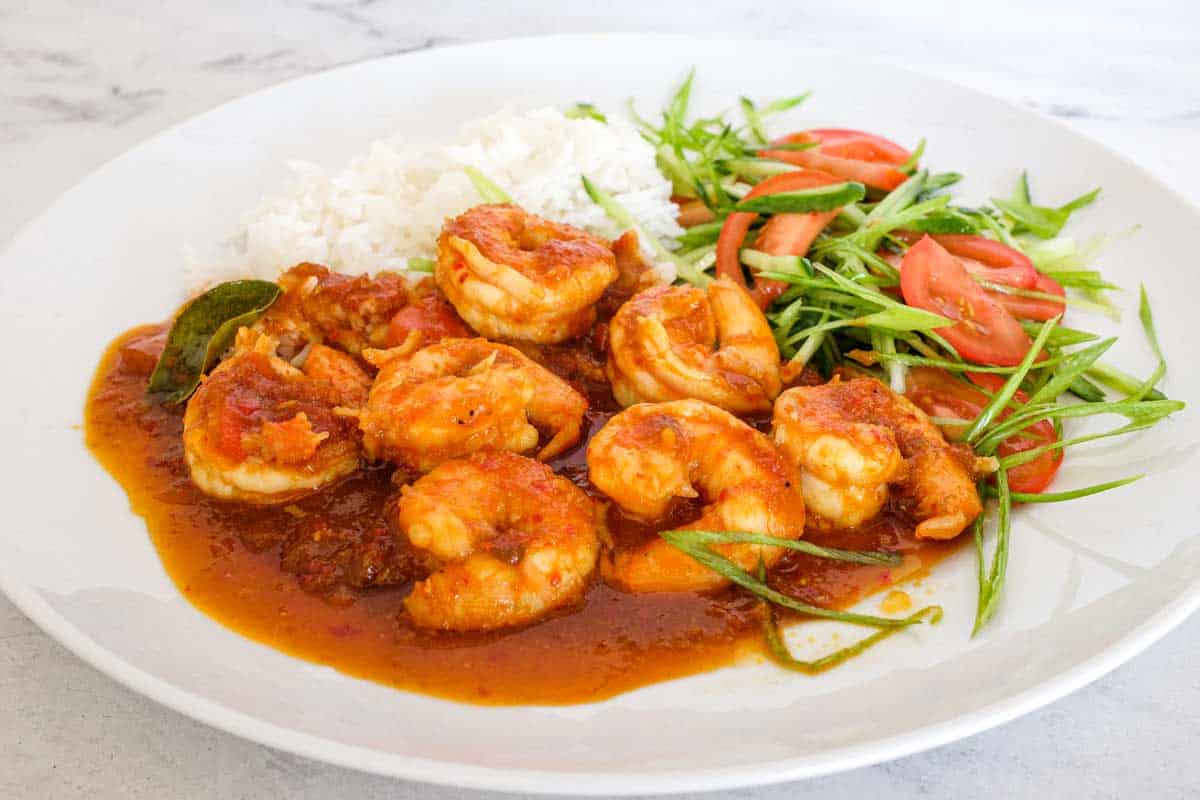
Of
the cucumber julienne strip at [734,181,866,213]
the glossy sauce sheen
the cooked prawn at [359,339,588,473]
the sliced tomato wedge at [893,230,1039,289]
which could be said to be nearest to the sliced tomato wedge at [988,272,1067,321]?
the sliced tomato wedge at [893,230,1039,289]

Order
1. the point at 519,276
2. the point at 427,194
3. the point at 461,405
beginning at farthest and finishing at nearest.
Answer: the point at 427,194 < the point at 519,276 < the point at 461,405

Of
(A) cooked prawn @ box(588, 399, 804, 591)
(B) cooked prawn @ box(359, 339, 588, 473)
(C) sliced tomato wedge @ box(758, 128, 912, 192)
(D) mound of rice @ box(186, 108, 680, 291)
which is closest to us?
(A) cooked prawn @ box(588, 399, 804, 591)

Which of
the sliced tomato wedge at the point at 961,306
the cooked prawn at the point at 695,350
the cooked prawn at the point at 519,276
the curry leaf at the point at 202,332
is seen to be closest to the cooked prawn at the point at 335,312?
the curry leaf at the point at 202,332

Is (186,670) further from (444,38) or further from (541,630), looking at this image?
(444,38)

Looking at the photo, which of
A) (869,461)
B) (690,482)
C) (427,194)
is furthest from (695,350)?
(427,194)

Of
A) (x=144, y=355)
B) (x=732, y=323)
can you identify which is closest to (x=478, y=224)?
(x=732, y=323)

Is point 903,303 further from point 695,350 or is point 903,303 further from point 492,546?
point 492,546

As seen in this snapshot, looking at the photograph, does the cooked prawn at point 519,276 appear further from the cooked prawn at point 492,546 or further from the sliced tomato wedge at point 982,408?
the sliced tomato wedge at point 982,408

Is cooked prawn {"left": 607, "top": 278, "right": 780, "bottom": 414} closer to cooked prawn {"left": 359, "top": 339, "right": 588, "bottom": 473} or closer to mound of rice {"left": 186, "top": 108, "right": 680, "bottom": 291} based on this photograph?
cooked prawn {"left": 359, "top": 339, "right": 588, "bottom": 473}
